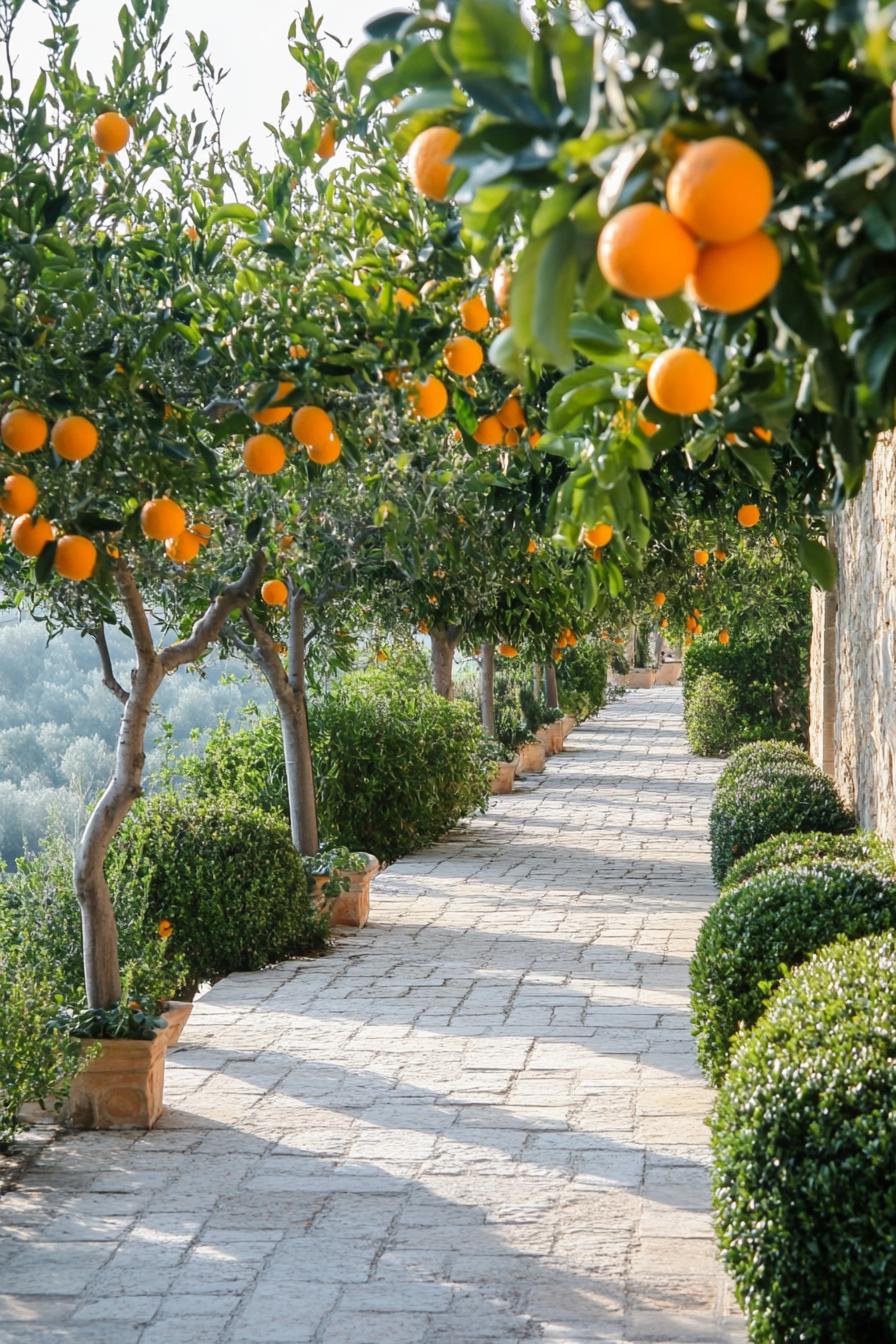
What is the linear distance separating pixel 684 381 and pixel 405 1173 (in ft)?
12.3

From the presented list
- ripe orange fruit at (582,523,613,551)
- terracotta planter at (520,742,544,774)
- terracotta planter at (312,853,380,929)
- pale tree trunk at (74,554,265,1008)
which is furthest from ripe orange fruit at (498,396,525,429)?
terracotta planter at (520,742,544,774)

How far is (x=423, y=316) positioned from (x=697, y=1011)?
3.01 meters

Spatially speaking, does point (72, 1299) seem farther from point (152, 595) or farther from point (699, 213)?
point (152, 595)

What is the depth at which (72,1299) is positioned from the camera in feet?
12.3

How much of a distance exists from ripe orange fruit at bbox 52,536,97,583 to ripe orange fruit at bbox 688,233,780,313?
6.99 feet

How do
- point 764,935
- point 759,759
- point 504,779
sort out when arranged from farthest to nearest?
1. point 504,779
2. point 759,759
3. point 764,935

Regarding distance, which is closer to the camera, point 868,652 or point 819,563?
point 819,563

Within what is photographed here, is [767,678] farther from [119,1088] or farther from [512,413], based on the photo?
[512,413]

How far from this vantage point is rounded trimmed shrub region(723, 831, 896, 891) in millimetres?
6023

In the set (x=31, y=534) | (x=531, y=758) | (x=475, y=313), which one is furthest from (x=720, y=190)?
(x=531, y=758)

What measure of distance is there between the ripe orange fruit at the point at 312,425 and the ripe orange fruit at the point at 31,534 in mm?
628

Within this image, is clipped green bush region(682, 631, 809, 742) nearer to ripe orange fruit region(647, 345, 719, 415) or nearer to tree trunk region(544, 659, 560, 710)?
tree trunk region(544, 659, 560, 710)

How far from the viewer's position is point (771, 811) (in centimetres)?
817

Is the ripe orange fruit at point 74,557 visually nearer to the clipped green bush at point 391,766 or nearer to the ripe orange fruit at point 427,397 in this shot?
the ripe orange fruit at point 427,397
